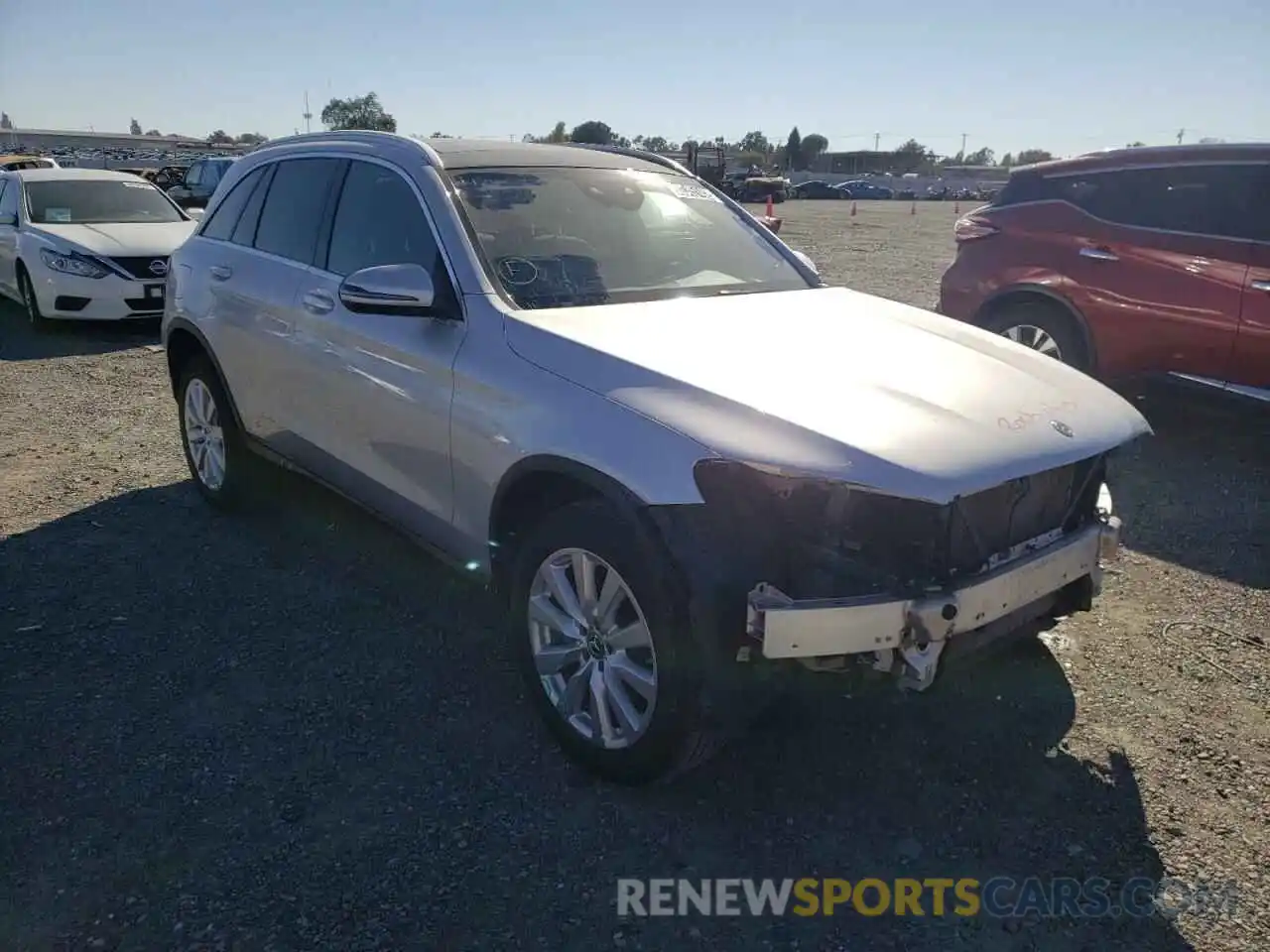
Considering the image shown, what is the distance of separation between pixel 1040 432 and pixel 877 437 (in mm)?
596

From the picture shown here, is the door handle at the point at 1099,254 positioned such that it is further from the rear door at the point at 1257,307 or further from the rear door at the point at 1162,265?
the rear door at the point at 1257,307

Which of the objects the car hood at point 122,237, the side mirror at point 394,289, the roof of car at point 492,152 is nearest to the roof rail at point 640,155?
the roof of car at point 492,152

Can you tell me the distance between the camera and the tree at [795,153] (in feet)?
392

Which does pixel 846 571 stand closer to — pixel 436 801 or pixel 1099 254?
pixel 436 801

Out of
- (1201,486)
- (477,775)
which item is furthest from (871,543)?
(1201,486)

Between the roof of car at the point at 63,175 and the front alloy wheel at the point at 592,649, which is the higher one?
the roof of car at the point at 63,175

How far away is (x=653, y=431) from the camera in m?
2.65

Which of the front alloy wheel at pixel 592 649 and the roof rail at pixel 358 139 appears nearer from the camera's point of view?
the front alloy wheel at pixel 592 649

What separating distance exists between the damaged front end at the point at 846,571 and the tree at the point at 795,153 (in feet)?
393

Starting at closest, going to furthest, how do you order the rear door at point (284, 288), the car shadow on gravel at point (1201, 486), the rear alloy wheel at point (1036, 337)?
the rear door at point (284, 288)
the car shadow on gravel at point (1201, 486)
the rear alloy wheel at point (1036, 337)

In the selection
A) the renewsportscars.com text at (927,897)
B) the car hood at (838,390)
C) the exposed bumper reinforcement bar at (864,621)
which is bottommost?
the renewsportscars.com text at (927,897)

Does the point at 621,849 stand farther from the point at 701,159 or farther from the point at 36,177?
the point at 701,159

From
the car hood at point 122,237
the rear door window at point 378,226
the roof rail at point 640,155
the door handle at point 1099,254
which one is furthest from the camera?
the car hood at point 122,237

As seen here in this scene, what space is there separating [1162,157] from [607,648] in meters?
5.49
